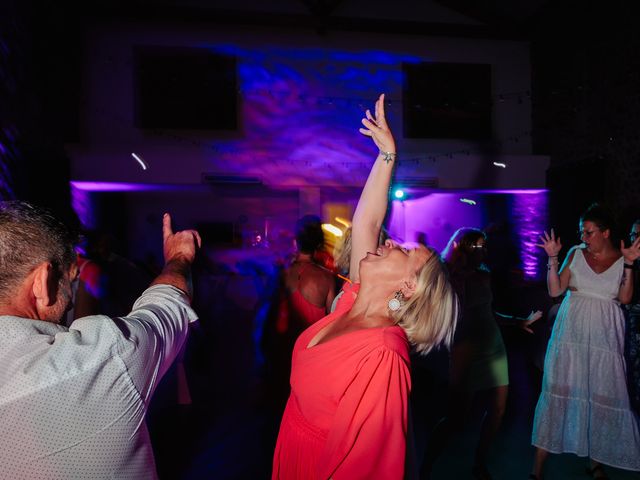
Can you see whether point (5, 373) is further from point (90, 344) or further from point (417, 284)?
point (417, 284)

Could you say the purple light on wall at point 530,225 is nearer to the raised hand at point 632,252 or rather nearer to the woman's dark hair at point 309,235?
the raised hand at point 632,252

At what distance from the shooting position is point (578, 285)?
2.59 metres

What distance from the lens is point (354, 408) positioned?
3.46ft

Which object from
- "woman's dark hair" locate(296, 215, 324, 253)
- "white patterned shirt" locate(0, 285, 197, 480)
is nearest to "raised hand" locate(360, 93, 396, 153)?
"white patterned shirt" locate(0, 285, 197, 480)

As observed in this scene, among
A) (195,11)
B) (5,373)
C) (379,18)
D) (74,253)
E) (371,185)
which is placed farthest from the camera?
(379,18)

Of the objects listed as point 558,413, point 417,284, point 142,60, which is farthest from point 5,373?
point 142,60

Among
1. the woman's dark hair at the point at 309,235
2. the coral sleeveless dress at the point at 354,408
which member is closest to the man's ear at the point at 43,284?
the coral sleeveless dress at the point at 354,408

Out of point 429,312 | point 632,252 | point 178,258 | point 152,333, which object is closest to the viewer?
point 152,333

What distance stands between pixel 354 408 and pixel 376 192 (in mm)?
885

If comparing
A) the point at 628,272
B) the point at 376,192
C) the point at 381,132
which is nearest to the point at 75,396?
the point at 376,192

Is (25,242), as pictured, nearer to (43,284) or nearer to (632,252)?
(43,284)

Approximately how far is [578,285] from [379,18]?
697cm

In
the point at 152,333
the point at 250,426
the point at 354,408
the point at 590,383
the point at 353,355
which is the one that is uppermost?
the point at 152,333

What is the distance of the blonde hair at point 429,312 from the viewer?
52.2 inches
